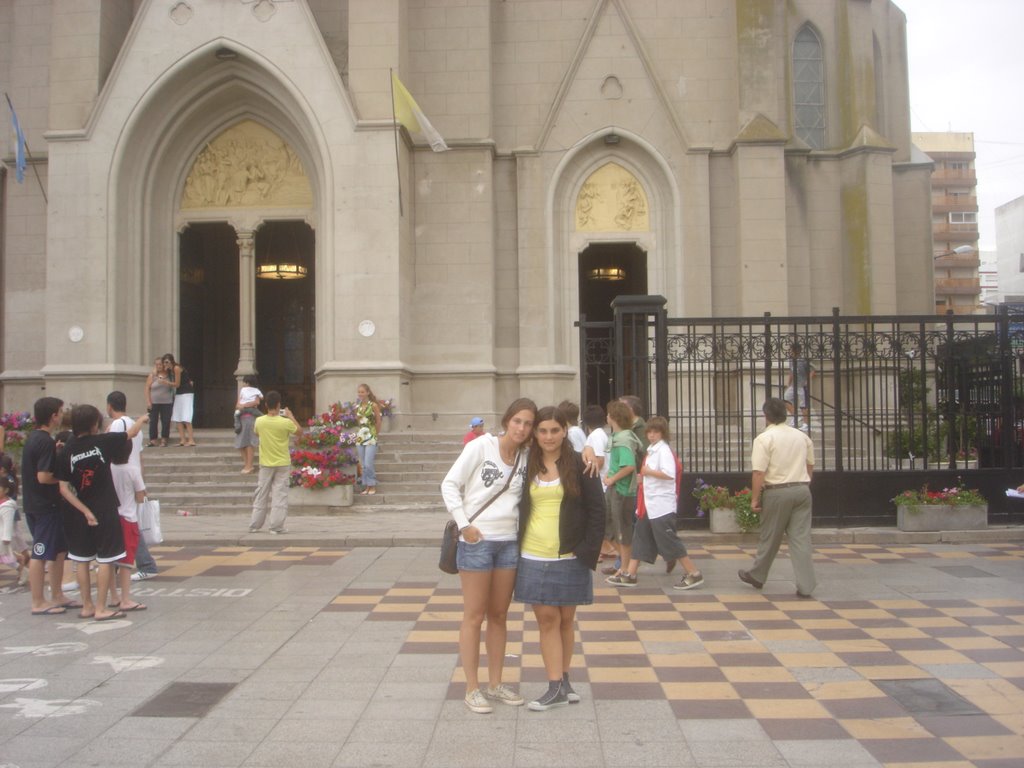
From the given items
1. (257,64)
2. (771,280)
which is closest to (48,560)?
(257,64)

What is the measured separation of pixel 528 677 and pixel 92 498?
409 cm

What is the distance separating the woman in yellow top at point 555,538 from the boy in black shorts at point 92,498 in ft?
14.0

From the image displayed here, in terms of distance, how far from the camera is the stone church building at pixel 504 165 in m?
19.6

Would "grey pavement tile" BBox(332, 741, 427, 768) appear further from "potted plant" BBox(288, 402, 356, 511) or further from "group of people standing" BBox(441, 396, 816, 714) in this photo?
"potted plant" BBox(288, 402, 356, 511)

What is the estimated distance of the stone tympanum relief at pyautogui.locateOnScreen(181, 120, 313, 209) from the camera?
842 inches

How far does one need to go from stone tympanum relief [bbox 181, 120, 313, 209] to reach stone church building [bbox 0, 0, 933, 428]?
0.04 metres

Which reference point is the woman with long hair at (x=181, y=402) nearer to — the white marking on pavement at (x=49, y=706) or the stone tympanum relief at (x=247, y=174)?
the stone tympanum relief at (x=247, y=174)

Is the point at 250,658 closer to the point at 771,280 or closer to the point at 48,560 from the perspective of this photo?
the point at 48,560

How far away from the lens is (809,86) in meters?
22.0

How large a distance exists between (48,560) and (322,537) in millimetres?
4379

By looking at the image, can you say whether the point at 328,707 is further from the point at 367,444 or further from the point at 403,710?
the point at 367,444

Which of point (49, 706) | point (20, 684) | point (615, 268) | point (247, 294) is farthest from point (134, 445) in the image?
point (615, 268)

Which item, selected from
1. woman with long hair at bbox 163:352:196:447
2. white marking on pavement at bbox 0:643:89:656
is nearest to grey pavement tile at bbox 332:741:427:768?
white marking on pavement at bbox 0:643:89:656

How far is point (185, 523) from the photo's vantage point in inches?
562
